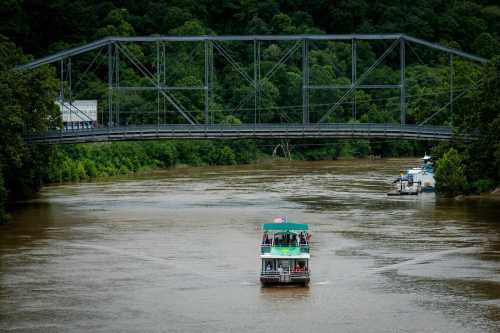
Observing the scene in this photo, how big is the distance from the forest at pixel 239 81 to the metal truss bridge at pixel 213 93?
0.41 m

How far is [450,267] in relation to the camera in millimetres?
66000

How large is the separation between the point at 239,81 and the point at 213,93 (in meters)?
7.91

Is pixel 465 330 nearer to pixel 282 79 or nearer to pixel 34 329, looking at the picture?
pixel 34 329

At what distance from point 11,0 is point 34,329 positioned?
399 feet

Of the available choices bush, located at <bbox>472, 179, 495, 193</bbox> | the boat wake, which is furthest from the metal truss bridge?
the boat wake

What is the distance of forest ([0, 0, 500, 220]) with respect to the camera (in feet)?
320

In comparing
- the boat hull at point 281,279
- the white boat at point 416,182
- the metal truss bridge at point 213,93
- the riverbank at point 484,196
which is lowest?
the boat hull at point 281,279

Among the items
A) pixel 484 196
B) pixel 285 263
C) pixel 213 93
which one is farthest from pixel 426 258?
pixel 213 93

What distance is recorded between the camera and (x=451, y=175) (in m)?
100

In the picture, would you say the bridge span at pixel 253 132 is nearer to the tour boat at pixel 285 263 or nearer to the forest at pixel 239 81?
the forest at pixel 239 81

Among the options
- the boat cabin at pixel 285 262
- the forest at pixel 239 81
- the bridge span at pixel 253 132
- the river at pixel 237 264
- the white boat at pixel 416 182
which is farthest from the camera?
the white boat at pixel 416 182

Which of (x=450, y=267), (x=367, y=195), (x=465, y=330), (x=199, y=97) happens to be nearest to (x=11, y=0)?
(x=199, y=97)

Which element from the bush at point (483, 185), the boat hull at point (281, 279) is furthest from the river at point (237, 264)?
the bush at point (483, 185)

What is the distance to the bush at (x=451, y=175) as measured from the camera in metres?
99.1
